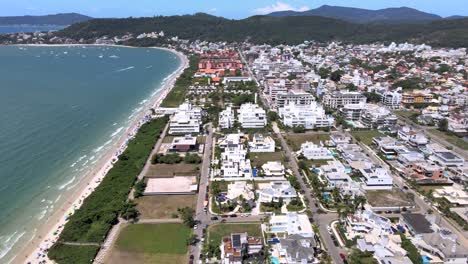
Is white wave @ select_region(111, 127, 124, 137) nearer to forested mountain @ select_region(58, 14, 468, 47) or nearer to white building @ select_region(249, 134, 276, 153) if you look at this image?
white building @ select_region(249, 134, 276, 153)

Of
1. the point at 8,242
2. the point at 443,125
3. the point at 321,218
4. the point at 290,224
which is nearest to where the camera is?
the point at 290,224

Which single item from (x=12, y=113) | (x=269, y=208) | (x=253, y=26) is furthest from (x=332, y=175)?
(x=253, y=26)

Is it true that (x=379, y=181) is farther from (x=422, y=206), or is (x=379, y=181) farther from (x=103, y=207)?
(x=103, y=207)

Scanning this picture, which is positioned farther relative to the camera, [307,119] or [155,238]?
[307,119]

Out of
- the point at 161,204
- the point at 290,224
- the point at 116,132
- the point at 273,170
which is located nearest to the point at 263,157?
the point at 273,170

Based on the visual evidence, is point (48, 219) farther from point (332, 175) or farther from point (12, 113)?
point (12, 113)
